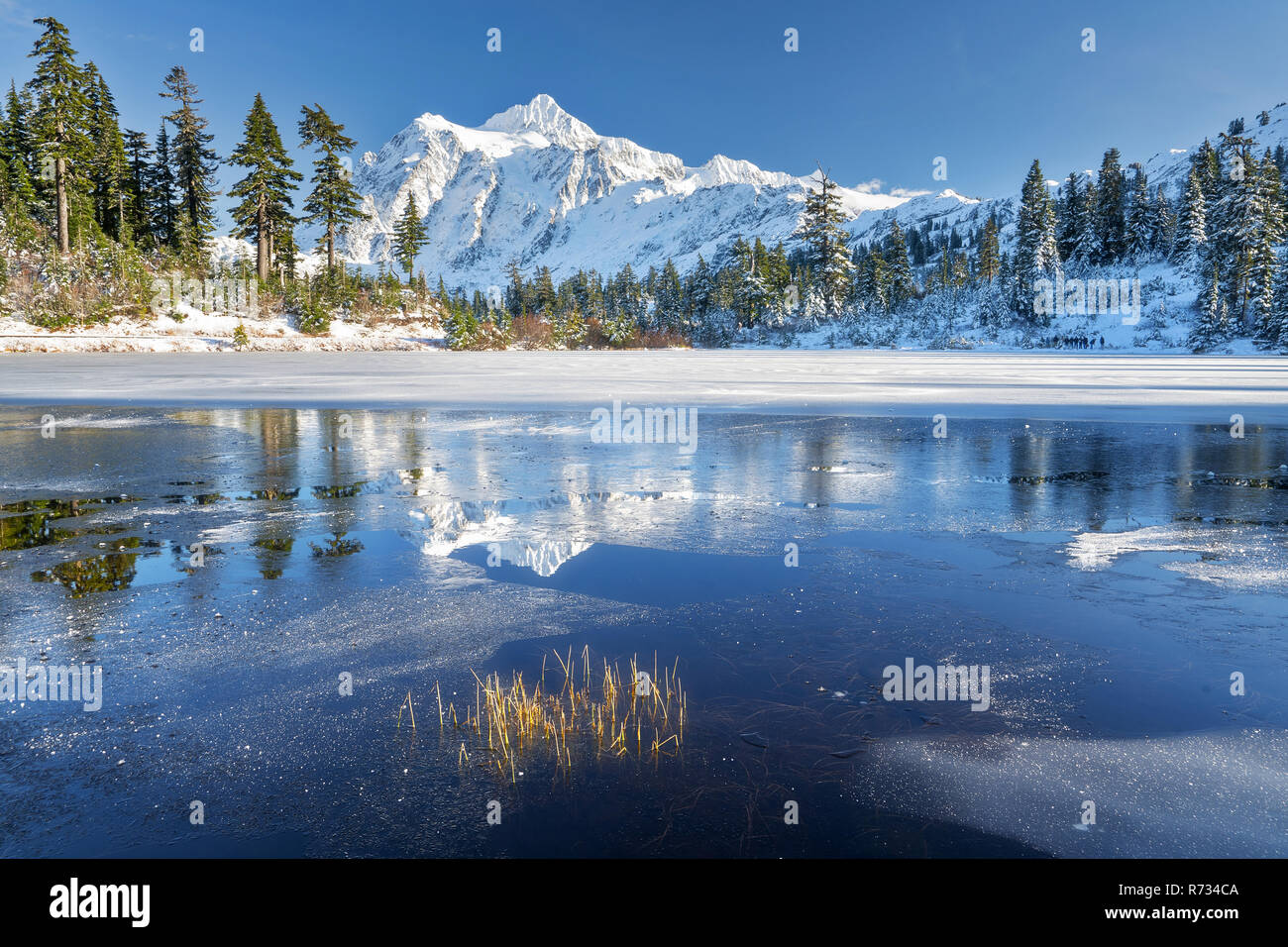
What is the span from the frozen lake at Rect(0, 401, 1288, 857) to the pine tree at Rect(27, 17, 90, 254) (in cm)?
4845

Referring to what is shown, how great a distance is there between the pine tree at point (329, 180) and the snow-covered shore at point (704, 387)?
24.3m

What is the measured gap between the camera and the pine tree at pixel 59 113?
45500mm

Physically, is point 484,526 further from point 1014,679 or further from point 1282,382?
point 1282,382

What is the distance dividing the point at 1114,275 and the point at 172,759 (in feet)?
286

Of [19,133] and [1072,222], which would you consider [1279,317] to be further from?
[19,133]

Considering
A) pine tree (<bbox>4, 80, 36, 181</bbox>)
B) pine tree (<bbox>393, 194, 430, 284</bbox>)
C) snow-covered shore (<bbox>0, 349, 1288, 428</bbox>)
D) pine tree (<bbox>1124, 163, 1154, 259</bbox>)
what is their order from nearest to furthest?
snow-covered shore (<bbox>0, 349, 1288, 428</bbox>), pine tree (<bbox>4, 80, 36, 181</bbox>), pine tree (<bbox>393, 194, 430, 284</bbox>), pine tree (<bbox>1124, 163, 1154, 259</bbox>)

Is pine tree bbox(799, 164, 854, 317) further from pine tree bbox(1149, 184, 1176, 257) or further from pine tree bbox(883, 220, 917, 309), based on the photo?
pine tree bbox(1149, 184, 1176, 257)

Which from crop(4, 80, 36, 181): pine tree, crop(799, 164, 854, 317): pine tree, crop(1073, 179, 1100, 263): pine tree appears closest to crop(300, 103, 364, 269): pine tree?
crop(4, 80, 36, 181): pine tree

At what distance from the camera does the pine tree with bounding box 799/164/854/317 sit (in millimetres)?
72000

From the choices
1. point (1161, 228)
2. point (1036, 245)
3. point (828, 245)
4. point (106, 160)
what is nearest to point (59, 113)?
point (106, 160)

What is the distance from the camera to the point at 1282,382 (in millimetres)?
24781

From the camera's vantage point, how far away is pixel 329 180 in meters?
55.7

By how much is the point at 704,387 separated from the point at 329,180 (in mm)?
44158

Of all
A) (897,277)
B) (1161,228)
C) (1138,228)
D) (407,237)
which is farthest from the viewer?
(897,277)
